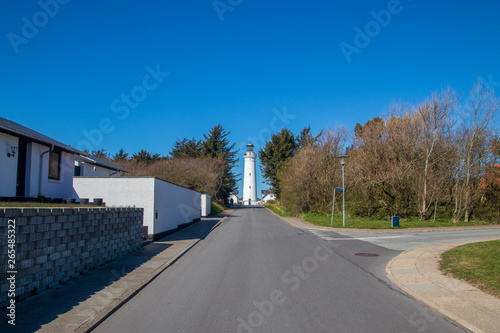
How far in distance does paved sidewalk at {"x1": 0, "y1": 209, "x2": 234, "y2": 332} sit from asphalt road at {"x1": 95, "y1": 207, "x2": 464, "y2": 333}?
0.23 m

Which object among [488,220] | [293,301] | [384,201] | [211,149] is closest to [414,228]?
[384,201]

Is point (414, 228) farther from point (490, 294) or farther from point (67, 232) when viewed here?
point (67, 232)

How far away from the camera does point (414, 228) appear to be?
22.2m

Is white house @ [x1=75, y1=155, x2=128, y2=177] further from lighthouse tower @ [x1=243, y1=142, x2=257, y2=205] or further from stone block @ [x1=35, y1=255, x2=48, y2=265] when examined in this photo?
lighthouse tower @ [x1=243, y1=142, x2=257, y2=205]

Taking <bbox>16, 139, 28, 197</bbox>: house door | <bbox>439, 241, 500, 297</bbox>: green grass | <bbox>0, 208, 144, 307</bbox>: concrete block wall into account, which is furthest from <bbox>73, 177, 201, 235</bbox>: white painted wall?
<bbox>439, 241, 500, 297</bbox>: green grass

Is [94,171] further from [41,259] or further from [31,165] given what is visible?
[41,259]

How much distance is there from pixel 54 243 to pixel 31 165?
31.8 ft

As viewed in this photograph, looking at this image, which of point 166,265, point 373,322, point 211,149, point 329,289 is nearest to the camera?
point 373,322

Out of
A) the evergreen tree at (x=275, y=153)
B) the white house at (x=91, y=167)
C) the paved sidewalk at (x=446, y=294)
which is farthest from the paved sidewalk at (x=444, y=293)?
the evergreen tree at (x=275, y=153)

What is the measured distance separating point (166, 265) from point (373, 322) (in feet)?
21.2

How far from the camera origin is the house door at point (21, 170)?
14531 millimetres

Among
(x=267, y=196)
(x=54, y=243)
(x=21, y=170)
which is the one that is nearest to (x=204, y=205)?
(x=21, y=170)

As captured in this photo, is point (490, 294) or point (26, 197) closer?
point (490, 294)

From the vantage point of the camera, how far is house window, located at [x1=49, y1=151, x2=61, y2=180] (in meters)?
16.9
